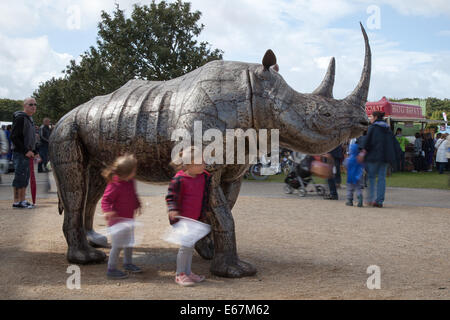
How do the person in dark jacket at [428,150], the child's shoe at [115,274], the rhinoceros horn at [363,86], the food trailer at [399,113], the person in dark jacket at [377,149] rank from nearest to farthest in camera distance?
the child's shoe at [115,274] < the rhinoceros horn at [363,86] < the person in dark jacket at [377,149] < the person in dark jacket at [428,150] < the food trailer at [399,113]

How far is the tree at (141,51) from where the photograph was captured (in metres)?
19.9

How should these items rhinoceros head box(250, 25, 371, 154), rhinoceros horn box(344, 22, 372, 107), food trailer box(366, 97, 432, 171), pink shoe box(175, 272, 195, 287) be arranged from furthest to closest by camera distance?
food trailer box(366, 97, 432, 171) < rhinoceros horn box(344, 22, 372, 107) < rhinoceros head box(250, 25, 371, 154) < pink shoe box(175, 272, 195, 287)

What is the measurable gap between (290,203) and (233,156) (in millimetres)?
6026

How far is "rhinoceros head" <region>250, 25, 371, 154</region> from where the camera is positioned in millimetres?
4305

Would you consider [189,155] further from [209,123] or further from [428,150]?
[428,150]

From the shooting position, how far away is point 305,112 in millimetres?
4320

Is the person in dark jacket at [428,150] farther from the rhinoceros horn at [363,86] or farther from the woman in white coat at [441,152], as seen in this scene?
the rhinoceros horn at [363,86]

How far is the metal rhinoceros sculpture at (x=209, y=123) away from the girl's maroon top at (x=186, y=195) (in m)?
0.17

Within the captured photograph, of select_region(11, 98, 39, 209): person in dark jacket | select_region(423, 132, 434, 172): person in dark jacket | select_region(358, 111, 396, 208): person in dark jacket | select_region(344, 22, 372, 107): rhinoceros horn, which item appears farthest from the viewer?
select_region(423, 132, 434, 172): person in dark jacket

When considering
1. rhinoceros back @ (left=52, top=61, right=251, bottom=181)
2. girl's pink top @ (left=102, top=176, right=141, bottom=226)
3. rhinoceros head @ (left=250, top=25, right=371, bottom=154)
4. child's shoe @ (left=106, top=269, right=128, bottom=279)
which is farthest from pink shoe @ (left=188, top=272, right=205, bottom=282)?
rhinoceros head @ (left=250, top=25, right=371, bottom=154)

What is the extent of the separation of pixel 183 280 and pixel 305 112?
6.45 feet

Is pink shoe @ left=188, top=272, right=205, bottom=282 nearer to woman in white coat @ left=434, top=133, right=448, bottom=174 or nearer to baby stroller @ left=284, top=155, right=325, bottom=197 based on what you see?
baby stroller @ left=284, top=155, right=325, bottom=197

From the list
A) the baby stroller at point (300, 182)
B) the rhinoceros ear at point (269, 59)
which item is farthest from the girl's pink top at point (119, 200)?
the baby stroller at point (300, 182)

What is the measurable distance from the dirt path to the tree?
476 inches
